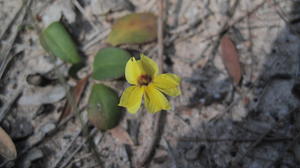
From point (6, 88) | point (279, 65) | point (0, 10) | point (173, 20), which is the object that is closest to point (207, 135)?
point (279, 65)

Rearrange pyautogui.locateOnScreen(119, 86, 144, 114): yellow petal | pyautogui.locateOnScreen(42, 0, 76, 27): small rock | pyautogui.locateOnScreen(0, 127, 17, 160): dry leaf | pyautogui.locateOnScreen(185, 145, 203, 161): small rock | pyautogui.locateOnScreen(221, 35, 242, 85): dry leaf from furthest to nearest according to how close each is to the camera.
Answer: pyautogui.locateOnScreen(42, 0, 76, 27): small rock
pyautogui.locateOnScreen(221, 35, 242, 85): dry leaf
pyautogui.locateOnScreen(185, 145, 203, 161): small rock
pyautogui.locateOnScreen(0, 127, 17, 160): dry leaf
pyautogui.locateOnScreen(119, 86, 144, 114): yellow petal

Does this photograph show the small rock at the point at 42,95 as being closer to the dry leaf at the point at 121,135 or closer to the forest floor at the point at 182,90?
the forest floor at the point at 182,90

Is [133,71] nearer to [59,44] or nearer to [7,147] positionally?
[59,44]

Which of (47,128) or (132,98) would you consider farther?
(47,128)

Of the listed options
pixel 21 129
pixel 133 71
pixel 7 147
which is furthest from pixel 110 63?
pixel 7 147

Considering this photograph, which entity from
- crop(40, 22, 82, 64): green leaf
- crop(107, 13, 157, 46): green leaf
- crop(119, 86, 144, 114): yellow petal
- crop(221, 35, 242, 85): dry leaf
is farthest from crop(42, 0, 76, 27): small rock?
crop(221, 35, 242, 85): dry leaf

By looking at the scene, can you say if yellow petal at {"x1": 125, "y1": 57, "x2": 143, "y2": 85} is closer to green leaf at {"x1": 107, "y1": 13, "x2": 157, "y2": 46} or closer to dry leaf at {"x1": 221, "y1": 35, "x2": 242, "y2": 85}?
green leaf at {"x1": 107, "y1": 13, "x2": 157, "y2": 46}

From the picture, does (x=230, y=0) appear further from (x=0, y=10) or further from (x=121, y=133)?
(x=0, y=10)
